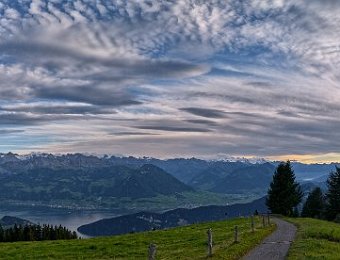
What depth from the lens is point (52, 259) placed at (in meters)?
39.1

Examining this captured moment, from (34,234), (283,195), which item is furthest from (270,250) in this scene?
(34,234)

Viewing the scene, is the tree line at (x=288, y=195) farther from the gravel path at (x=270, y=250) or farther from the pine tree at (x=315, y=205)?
the gravel path at (x=270, y=250)

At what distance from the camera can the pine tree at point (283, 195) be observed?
101m

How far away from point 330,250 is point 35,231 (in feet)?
375

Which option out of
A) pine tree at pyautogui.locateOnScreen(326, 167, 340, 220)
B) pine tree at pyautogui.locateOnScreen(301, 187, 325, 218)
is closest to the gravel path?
pine tree at pyautogui.locateOnScreen(326, 167, 340, 220)

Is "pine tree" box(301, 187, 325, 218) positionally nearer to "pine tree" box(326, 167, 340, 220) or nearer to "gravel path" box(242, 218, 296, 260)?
"pine tree" box(326, 167, 340, 220)

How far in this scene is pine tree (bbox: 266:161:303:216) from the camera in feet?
332

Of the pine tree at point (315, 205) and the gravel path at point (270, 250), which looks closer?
the gravel path at point (270, 250)

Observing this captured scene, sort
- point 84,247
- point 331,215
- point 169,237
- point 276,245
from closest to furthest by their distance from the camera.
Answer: point 276,245 → point 84,247 → point 169,237 → point 331,215

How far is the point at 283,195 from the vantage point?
102m

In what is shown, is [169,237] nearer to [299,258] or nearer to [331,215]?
[299,258]

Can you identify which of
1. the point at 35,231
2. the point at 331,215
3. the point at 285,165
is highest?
the point at 285,165

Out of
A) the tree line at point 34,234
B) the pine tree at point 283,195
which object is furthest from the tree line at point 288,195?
the tree line at point 34,234

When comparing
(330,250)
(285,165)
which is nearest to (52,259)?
(330,250)
